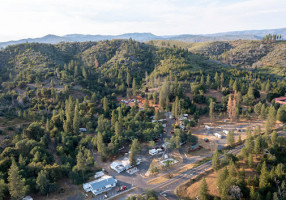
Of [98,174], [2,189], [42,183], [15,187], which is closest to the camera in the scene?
[15,187]

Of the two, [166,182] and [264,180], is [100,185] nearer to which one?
[166,182]

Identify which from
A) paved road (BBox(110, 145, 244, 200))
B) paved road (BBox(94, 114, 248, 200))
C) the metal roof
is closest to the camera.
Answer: paved road (BBox(110, 145, 244, 200))

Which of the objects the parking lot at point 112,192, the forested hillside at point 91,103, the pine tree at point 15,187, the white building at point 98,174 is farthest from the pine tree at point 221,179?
the pine tree at point 15,187

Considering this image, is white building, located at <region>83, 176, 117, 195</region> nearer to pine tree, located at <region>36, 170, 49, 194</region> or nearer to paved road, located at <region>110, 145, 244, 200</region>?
paved road, located at <region>110, 145, 244, 200</region>

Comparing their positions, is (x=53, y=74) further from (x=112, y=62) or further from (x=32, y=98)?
(x=112, y=62)

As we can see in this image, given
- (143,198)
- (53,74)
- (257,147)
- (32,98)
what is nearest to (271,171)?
(257,147)

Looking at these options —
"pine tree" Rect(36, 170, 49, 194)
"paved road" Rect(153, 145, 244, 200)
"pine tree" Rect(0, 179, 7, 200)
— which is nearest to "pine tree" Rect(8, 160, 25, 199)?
"pine tree" Rect(0, 179, 7, 200)

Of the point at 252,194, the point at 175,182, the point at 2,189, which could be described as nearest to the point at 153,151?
the point at 175,182

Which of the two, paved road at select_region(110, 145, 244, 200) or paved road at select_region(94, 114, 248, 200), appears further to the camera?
paved road at select_region(94, 114, 248, 200)
